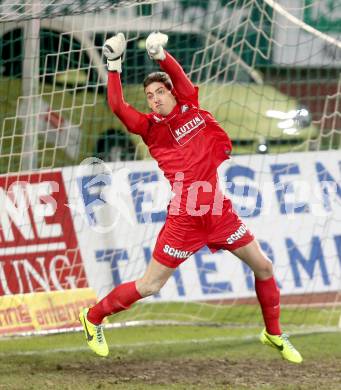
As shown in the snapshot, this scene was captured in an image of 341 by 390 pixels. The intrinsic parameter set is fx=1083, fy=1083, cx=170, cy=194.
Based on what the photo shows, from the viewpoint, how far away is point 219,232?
22.5 feet

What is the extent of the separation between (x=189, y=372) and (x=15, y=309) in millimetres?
2091

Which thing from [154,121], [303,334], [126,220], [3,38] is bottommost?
[303,334]

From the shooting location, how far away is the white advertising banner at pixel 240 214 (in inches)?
365

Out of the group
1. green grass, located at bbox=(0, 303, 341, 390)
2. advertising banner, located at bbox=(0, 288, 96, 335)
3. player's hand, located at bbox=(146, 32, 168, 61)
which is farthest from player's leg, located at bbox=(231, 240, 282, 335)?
advertising banner, located at bbox=(0, 288, 96, 335)

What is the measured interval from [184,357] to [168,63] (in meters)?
2.21

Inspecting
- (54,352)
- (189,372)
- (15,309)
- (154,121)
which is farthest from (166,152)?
(15,309)

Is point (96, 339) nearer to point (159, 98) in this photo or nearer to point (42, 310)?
point (159, 98)

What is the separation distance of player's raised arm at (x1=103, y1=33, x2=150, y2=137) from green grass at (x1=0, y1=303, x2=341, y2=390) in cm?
160

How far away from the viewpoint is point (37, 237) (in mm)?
9055

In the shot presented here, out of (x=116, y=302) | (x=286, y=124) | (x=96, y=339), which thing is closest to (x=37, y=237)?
(x=96, y=339)

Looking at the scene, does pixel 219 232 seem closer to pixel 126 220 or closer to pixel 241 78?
pixel 126 220

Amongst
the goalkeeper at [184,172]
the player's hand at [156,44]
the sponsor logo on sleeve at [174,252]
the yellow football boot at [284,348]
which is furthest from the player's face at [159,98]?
the yellow football boot at [284,348]

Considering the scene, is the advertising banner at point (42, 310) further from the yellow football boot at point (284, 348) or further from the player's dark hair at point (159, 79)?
the player's dark hair at point (159, 79)

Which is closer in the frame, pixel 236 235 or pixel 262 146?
pixel 236 235
